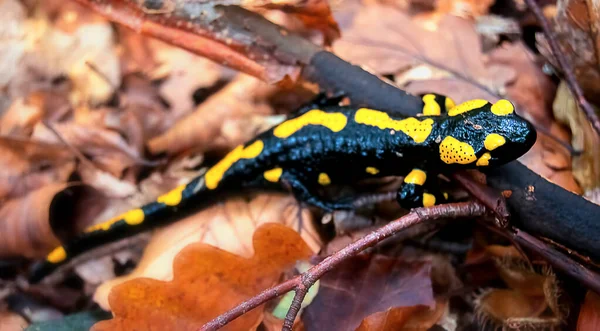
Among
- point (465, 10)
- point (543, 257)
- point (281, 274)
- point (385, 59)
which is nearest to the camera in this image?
point (543, 257)

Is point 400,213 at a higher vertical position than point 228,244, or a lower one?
higher

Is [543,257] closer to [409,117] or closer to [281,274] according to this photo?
[409,117]

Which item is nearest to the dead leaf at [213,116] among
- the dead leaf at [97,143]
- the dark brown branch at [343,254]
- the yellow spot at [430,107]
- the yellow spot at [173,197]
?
the dead leaf at [97,143]

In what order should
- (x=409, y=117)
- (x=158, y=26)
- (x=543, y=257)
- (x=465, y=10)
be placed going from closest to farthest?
(x=543, y=257)
(x=409, y=117)
(x=158, y=26)
(x=465, y=10)

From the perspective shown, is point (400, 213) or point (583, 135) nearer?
point (583, 135)

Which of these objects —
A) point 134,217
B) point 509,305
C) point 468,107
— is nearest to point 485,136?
point 468,107

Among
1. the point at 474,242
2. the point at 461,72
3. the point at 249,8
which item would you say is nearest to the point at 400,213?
the point at 474,242

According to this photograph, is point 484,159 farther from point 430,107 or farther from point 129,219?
point 129,219
